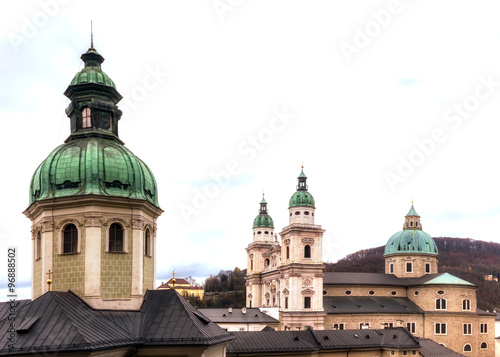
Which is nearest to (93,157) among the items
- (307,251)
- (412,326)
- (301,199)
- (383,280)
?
(301,199)

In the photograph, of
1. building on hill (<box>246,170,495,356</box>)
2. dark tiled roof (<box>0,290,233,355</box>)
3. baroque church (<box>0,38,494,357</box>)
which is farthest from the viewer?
building on hill (<box>246,170,495,356</box>)

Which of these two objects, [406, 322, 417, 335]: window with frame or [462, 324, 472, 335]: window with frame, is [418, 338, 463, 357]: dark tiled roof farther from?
[462, 324, 472, 335]: window with frame

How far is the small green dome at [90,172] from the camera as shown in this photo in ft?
77.8

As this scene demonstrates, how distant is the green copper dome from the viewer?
25.7 m

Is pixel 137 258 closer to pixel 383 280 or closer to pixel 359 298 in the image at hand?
pixel 359 298

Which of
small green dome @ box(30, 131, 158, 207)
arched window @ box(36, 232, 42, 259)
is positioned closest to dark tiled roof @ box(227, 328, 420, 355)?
arched window @ box(36, 232, 42, 259)

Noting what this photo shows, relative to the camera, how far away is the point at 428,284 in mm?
79438

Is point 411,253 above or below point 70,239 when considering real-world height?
above

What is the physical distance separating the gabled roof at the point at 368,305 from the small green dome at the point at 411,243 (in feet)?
36.6

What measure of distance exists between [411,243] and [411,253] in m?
2.10

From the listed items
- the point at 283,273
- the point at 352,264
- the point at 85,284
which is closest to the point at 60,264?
the point at 85,284

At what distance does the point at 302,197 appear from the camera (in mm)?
77688

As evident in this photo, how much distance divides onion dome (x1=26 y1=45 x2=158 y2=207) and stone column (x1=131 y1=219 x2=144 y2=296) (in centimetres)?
138

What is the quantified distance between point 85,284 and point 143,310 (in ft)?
9.06
